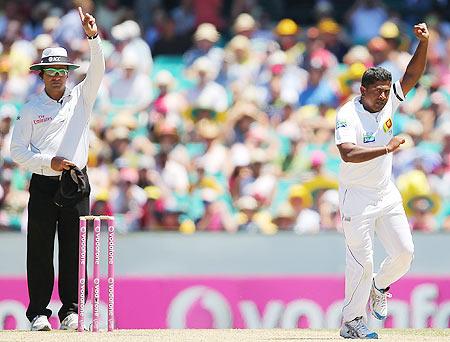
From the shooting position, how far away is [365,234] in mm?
9227

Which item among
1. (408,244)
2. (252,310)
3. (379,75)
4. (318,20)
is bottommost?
(252,310)

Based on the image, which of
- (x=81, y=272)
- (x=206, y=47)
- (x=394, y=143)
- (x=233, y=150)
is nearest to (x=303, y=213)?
(x=233, y=150)

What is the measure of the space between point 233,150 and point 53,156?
4945mm

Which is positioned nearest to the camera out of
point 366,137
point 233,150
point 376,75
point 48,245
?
point 376,75

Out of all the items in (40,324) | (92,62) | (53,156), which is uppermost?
(92,62)

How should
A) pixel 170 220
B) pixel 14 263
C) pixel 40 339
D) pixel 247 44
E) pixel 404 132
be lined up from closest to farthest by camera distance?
pixel 40 339
pixel 14 263
pixel 170 220
pixel 404 132
pixel 247 44

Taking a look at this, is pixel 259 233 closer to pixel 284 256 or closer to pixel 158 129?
pixel 284 256

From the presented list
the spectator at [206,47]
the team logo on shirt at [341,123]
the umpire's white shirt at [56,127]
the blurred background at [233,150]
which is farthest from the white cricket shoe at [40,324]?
the spectator at [206,47]

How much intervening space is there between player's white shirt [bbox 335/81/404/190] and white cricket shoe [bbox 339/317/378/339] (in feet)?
2.97

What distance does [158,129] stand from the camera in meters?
15.1

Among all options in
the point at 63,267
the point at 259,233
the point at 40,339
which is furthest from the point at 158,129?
the point at 40,339

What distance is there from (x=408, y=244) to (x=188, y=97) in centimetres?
675

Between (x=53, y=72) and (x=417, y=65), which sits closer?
(x=417, y=65)

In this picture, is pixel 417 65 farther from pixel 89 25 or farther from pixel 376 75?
pixel 89 25
